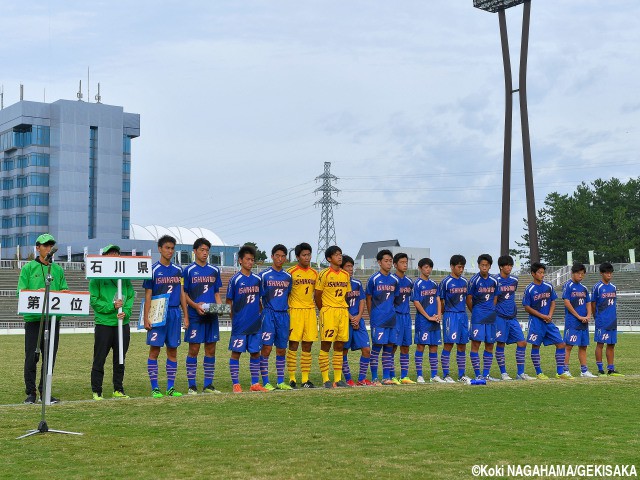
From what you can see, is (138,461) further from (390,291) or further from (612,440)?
(390,291)

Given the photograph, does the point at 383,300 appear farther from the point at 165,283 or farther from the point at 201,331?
the point at 165,283

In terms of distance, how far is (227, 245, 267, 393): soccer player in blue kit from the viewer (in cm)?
1285

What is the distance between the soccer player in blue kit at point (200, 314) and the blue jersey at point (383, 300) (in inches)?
106

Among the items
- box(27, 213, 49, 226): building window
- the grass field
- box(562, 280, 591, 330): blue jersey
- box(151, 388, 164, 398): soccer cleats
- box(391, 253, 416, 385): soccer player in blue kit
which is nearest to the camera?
the grass field

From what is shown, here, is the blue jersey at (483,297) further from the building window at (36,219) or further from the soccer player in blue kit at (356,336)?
the building window at (36,219)

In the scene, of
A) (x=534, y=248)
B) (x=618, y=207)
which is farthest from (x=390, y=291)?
(x=618, y=207)

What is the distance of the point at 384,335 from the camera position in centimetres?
1403

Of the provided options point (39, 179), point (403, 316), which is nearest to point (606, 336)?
point (403, 316)

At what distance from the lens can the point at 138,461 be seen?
7574 mm

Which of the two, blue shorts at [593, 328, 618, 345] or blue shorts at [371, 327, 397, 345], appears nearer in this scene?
blue shorts at [371, 327, 397, 345]

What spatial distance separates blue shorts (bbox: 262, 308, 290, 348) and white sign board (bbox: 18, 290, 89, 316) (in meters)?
3.03

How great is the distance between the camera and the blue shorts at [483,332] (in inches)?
582

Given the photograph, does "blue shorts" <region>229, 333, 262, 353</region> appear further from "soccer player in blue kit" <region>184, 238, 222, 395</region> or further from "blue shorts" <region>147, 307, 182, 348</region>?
"blue shorts" <region>147, 307, 182, 348</region>

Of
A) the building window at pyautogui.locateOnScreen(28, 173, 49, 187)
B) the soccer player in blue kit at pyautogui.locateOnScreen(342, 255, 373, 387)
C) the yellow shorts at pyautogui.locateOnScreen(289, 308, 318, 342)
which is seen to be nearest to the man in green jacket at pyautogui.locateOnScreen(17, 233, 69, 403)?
the yellow shorts at pyautogui.locateOnScreen(289, 308, 318, 342)
